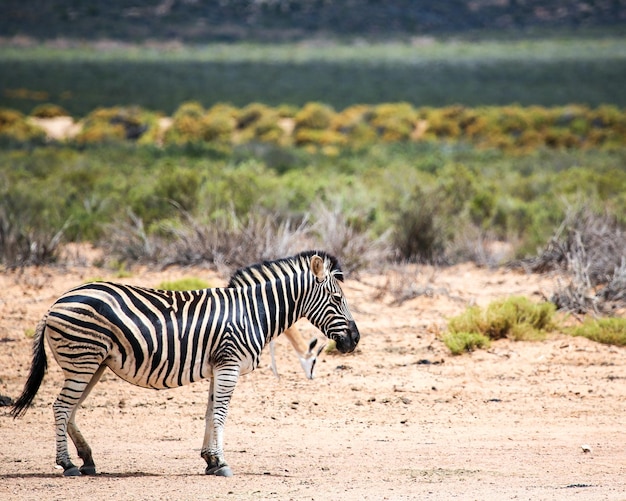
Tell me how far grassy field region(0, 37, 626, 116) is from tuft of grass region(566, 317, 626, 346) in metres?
52.2

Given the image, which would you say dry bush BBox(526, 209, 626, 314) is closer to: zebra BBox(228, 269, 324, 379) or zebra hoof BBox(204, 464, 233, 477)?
zebra BBox(228, 269, 324, 379)

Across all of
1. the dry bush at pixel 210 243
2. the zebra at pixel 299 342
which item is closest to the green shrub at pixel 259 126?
the dry bush at pixel 210 243

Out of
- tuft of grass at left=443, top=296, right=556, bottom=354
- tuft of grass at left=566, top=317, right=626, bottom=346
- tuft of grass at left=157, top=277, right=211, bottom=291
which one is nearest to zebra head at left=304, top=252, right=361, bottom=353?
tuft of grass at left=443, top=296, right=556, bottom=354

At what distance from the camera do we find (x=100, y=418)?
8969 millimetres

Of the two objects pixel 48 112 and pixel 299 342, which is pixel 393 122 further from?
pixel 299 342

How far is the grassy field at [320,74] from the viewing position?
70375mm

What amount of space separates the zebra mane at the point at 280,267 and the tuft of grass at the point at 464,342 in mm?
3723

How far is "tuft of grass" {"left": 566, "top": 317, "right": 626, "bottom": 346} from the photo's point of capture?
11344mm

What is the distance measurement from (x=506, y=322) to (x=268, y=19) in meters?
100

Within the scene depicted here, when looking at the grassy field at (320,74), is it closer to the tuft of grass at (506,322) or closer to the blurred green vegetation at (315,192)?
the blurred green vegetation at (315,192)

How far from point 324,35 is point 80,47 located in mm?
25862

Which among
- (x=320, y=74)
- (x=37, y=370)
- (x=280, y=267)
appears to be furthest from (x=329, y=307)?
(x=320, y=74)

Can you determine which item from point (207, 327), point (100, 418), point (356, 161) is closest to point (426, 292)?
point (100, 418)

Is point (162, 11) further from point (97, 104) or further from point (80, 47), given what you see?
point (97, 104)
